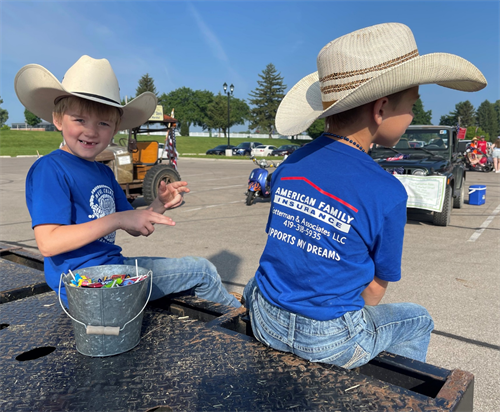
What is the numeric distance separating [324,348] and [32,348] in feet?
4.03

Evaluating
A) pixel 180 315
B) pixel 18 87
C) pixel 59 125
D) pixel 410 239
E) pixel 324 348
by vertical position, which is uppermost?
pixel 18 87

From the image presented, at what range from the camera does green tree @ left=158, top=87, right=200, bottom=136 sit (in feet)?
346

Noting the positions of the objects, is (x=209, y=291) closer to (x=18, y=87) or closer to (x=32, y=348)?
(x=32, y=348)

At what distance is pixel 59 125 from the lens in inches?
85.3

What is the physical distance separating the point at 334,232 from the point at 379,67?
2.13 ft

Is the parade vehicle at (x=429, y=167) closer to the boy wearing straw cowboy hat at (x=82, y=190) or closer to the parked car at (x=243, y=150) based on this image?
the boy wearing straw cowboy hat at (x=82, y=190)

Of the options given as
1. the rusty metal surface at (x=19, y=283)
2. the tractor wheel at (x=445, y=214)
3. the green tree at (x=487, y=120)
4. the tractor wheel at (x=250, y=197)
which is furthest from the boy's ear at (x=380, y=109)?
the green tree at (x=487, y=120)

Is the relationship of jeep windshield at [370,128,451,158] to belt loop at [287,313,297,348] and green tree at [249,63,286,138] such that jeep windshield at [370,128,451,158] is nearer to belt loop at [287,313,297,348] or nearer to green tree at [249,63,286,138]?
belt loop at [287,313,297,348]

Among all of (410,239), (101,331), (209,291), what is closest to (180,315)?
(209,291)

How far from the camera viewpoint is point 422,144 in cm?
880

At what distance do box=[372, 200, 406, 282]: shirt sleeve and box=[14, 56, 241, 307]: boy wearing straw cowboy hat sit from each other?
88 centimetres

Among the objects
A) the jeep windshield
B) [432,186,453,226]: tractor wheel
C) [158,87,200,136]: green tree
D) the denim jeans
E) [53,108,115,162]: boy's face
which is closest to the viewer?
[53,108,115,162]: boy's face

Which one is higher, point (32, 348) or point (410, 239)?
point (32, 348)

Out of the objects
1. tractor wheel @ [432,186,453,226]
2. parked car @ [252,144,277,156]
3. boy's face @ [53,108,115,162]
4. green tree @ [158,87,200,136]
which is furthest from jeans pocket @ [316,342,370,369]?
green tree @ [158,87,200,136]
